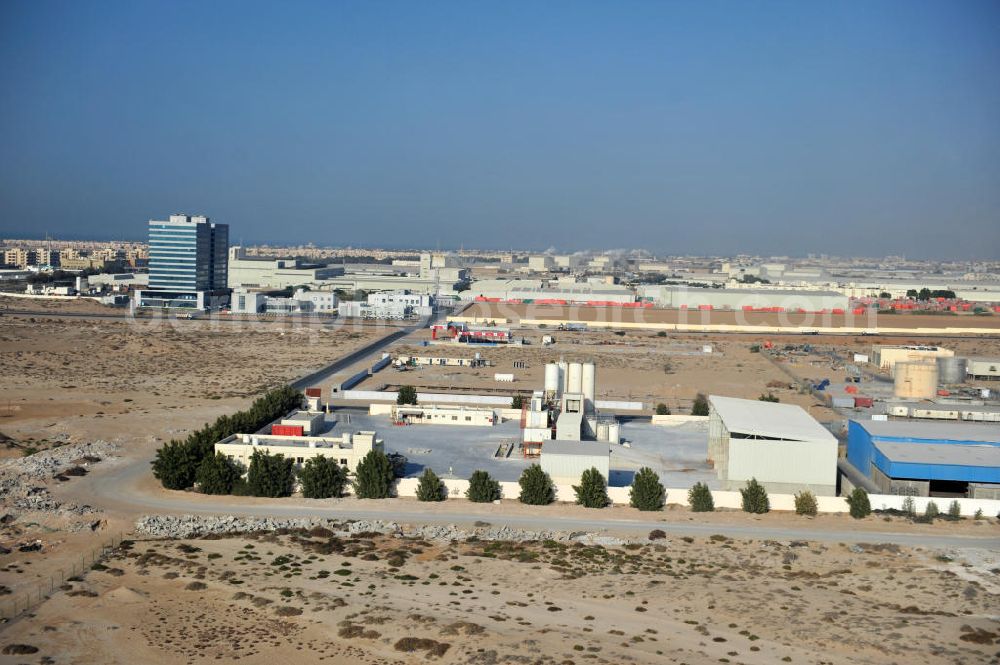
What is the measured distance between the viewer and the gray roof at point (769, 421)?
82.6 ft

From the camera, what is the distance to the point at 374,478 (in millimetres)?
24031

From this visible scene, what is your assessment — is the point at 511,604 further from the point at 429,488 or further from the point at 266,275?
the point at 266,275

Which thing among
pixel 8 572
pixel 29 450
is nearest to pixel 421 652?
pixel 8 572

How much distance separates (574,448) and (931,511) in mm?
9164

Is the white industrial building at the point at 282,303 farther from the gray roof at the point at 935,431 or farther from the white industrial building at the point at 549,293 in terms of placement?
the gray roof at the point at 935,431

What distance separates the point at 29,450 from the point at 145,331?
118ft

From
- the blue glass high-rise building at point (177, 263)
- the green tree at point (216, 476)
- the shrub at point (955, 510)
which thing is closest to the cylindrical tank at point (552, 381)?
the green tree at point (216, 476)

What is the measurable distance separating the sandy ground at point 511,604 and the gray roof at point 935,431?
312 inches

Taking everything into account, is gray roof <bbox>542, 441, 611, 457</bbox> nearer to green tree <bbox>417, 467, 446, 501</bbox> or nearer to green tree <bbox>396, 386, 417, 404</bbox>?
green tree <bbox>417, 467, 446, 501</bbox>

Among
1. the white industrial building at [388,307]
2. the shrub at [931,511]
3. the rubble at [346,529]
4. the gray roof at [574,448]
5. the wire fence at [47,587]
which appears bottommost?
the wire fence at [47,587]

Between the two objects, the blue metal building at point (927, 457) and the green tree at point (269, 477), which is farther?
the blue metal building at point (927, 457)

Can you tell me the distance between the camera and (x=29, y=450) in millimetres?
28422

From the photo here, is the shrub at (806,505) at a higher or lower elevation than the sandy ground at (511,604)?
higher

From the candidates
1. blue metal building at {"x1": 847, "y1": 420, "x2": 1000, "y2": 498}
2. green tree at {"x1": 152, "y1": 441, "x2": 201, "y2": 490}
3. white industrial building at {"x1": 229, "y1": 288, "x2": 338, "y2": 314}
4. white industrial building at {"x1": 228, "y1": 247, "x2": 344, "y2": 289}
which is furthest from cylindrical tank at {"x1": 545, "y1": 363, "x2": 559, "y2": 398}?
white industrial building at {"x1": 228, "y1": 247, "x2": 344, "y2": 289}
